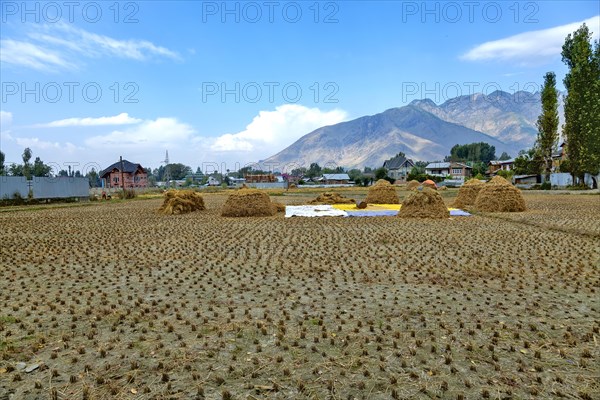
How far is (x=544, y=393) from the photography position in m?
3.27

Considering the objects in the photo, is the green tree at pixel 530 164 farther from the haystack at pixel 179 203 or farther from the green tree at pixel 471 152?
the green tree at pixel 471 152

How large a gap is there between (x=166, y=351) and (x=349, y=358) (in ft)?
5.57

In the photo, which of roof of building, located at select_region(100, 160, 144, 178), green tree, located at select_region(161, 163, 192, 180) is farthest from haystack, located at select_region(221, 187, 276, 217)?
green tree, located at select_region(161, 163, 192, 180)

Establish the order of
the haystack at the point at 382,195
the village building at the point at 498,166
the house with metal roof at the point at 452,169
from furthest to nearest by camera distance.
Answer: the house with metal roof at the point at 452,169 < the village building at the point at 498,166 < the haystack at the point at 382,195

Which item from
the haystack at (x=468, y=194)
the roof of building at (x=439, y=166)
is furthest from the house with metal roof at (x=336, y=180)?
the haystack at (x=468, y=194)

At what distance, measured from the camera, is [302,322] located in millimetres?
4848

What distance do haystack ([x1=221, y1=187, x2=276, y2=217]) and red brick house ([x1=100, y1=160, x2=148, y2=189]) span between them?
4838 cm

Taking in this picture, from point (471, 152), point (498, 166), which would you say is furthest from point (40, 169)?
point (471, 152)

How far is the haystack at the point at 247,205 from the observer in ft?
60.4

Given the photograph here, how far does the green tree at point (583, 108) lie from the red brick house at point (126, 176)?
54.0 meters

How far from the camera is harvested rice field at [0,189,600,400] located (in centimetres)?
344

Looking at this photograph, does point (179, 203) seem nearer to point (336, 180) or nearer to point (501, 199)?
point (501, 199)

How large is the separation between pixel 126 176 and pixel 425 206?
63943mm

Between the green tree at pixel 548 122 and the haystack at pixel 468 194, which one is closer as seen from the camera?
the haystack at pixel 468 194
